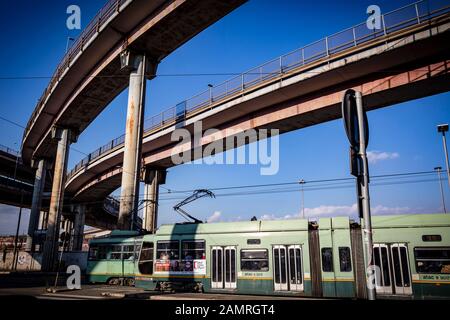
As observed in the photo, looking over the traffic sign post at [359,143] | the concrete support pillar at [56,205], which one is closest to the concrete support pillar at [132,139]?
the concrete support pillar at [56,205]

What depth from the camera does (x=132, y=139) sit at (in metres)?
25.6

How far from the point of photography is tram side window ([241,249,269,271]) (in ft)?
47.8

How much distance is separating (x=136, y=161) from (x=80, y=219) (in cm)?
4219

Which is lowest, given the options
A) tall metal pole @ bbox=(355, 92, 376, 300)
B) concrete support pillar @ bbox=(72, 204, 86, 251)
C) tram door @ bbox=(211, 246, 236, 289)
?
tram door @ bbox=(211, 246, 236, 289)

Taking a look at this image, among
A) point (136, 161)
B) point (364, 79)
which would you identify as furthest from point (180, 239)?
point (364, 79)

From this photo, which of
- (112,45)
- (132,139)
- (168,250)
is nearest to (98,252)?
(168,250)

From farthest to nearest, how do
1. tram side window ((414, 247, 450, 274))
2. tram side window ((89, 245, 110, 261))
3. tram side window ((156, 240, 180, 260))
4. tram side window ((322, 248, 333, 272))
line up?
tram side window ((89, 245, 110, 261)) → tram side window ((156, 240, 180, 260)) → tram side window ((322, 248, 333, 272)) → tram side window ((414, 247, 450, 274))

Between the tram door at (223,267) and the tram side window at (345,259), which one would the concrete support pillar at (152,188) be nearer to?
the tram door at (223,267)

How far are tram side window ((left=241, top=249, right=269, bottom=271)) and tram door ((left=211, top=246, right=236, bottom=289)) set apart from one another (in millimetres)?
509

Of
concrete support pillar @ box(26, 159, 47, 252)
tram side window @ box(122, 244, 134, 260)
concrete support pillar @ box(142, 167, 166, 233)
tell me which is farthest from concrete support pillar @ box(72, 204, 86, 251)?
tram side window @ box(122, 244, 134, 260)

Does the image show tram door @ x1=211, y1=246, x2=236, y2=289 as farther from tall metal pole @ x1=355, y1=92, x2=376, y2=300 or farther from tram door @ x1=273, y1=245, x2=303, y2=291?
tall metal pole @ x1=355, y1=92, x2=376, y2=300

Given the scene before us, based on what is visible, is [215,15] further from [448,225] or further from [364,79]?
[448,225]

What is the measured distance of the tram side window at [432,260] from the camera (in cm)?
1177

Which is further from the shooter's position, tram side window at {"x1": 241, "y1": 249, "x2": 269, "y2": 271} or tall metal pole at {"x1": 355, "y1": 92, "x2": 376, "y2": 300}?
tram side window at {"x1": 241, "y1": 249, "x2": 269, "y2": 271}
